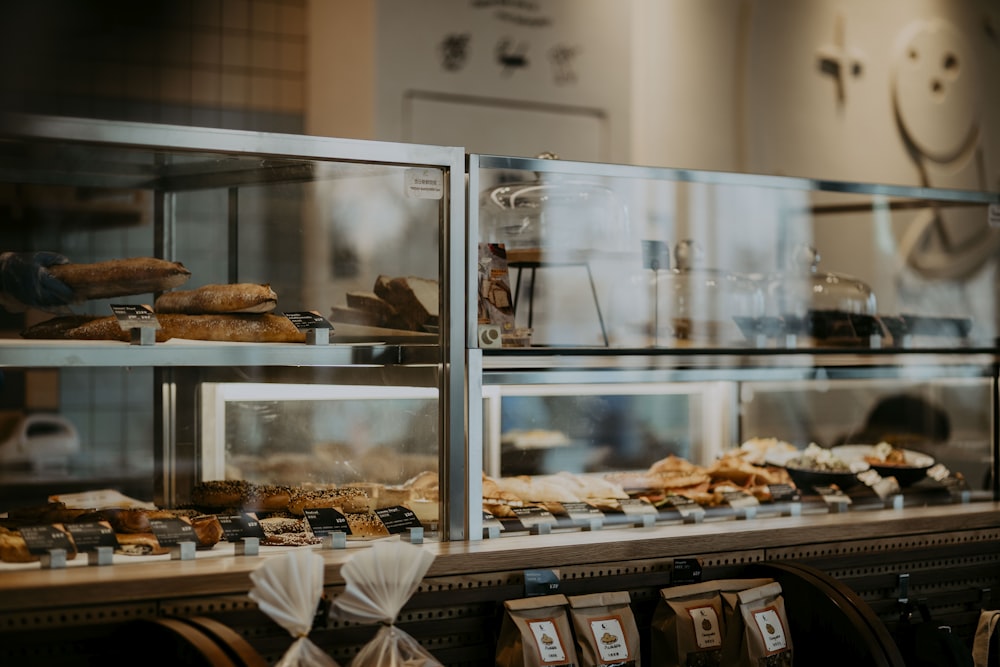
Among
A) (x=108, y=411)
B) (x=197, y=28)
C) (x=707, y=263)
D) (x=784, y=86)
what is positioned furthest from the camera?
(x=784, y=86)

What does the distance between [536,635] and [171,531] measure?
0.70 metres

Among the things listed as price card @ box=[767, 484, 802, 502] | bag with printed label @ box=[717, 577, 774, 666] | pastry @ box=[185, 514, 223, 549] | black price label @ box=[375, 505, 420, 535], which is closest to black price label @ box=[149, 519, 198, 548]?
pastry @ box=[185, 514, 223, 549]

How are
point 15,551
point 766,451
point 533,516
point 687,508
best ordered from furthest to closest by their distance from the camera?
point 766,451 → point 687,508 → point 533,516 → point 15,551

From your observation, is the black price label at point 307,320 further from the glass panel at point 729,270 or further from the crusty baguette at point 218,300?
the glass panel at point 729,270

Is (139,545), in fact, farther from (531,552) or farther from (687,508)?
(687,508)

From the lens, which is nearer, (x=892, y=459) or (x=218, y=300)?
(x=218, y=300)

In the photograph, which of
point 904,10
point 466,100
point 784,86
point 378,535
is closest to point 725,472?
point 378,535

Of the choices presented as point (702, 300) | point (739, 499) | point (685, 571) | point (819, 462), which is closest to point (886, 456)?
point (819, 462)

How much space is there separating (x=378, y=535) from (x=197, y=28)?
2.72 m

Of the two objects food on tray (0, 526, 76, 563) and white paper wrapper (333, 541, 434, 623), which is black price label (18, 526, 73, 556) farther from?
white paper wrapper (333, 541, 434, 623)

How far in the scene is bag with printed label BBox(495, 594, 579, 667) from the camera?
2.10 metres

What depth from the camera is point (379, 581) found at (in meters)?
1.93

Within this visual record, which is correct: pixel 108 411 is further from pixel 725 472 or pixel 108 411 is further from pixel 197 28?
pixel 197 28

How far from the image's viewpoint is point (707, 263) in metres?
3.98
